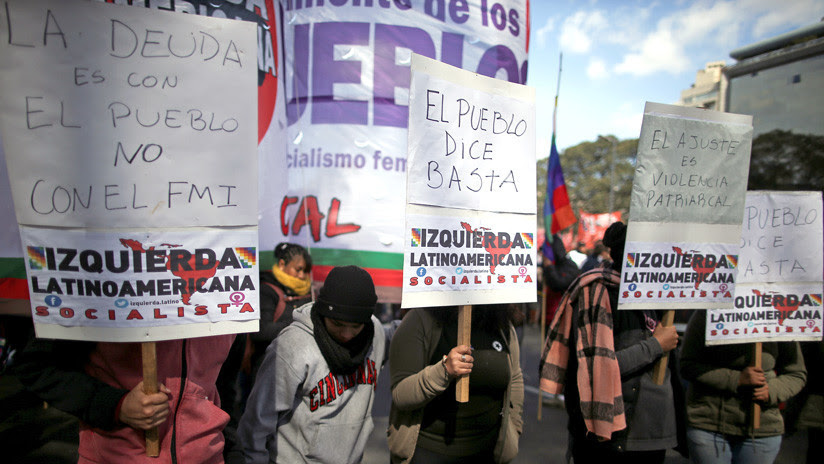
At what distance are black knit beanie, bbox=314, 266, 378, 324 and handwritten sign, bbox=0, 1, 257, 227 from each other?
1.52 ft

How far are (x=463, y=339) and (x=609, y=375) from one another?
748 millimetres

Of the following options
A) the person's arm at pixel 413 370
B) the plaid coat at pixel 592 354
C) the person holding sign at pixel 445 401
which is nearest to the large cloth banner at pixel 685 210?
the plaid coat at pixel 592 354

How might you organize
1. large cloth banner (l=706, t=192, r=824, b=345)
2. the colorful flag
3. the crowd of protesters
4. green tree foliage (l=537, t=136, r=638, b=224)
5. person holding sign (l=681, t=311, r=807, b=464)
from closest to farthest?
the crowd of protesters → person holding sign (l=681, t=311, r=807, b=464) → large cloth banner (l=706, t=192, r=824, b=345) → the colorful flag → green tree foliage (l=537, t=136, r=638, b=224)

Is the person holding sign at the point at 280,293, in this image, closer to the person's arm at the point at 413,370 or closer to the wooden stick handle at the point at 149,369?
the person's arm at the point at 413,370

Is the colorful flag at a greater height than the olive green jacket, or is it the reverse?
the colorful flag

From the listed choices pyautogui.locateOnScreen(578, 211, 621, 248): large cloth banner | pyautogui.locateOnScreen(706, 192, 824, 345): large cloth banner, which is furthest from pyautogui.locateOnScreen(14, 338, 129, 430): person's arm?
pyautogui.locateOnScreen(578, 211, 621, 248): large cloth banner

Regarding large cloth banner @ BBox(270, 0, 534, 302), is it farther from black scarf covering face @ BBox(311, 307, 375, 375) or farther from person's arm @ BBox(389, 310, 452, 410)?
black scarf covering face @ BBox(311, 307, 375, 375)

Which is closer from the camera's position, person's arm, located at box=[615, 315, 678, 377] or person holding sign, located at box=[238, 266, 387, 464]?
person holding sign, located at box=[238, 266, 387, 464]

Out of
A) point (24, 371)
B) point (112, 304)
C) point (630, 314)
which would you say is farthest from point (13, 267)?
point (630, 314)

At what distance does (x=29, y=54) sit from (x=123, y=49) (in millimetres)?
264

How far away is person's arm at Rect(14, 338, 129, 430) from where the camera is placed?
5.48 feet

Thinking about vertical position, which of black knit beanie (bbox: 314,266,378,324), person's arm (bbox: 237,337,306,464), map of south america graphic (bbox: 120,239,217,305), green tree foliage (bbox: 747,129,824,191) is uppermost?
green tree foliage (bbox: 747,129,824,191)

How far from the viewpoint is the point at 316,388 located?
2057 mm

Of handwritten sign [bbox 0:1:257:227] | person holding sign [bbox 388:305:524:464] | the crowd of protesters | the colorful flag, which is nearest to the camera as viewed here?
handwritten sign [bbox 0:1:257:227]
